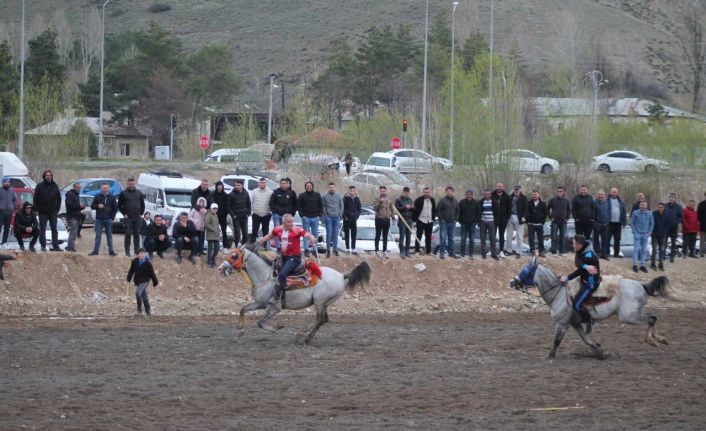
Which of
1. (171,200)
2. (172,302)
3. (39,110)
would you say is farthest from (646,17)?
(172,302)

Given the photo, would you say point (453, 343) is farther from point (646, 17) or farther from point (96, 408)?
point (646, 17)

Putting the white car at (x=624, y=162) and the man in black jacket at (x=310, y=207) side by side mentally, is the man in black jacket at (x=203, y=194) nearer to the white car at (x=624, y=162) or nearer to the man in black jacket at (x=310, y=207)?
the man in black jacket at (x=310, y=207)

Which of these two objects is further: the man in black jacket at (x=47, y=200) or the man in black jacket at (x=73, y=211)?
the man in black jacket at (x=73, y=211)

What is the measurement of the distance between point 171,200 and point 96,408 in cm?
2216

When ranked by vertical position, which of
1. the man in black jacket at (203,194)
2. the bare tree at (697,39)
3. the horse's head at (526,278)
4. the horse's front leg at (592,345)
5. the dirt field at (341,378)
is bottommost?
the dirt field at (341,378)

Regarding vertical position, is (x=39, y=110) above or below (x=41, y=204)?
above

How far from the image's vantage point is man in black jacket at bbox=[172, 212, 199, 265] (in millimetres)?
26344

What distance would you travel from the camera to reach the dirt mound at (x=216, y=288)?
81.4ft

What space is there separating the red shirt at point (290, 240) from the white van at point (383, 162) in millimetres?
30425

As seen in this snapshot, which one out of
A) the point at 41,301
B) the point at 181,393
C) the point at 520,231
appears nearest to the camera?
the point at 181,393

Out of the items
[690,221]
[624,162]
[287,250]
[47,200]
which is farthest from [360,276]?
[624,162]

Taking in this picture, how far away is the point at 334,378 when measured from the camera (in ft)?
51.8

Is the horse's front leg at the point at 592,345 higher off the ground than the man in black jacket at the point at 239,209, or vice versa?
the man in black jacket at the point at 239,209

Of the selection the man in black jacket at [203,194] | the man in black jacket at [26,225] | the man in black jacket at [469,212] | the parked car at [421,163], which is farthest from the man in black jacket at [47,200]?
the parked car at [421,163]
